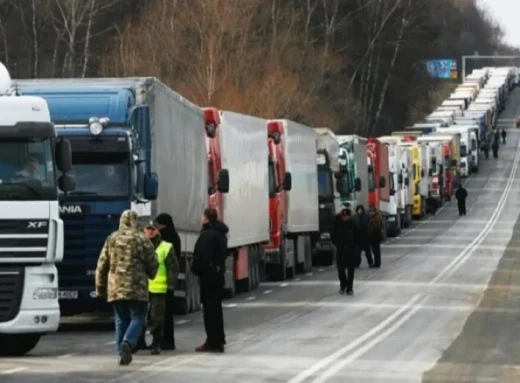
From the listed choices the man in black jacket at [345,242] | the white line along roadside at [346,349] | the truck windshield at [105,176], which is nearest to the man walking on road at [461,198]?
the man in black jacket at [345,242]

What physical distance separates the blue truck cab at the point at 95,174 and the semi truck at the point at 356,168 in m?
25.2

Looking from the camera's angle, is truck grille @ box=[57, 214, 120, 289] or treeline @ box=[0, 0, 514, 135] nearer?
truck grille @ box=[57, 214, 120, 289]

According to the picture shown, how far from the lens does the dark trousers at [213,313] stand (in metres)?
22.1

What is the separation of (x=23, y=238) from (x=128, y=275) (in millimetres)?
1191

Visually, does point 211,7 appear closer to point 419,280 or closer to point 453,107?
point 419,280

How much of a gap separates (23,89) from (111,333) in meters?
3.40

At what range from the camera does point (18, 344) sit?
71.6 feet

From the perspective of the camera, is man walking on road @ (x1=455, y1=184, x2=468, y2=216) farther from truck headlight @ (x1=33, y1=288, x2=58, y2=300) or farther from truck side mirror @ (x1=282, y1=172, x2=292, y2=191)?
truck headlight @ (x1=33, y1=288, x2=58, y2=300)

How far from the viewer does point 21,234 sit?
20.3 metres

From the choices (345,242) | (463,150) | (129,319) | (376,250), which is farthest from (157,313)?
(463,150)

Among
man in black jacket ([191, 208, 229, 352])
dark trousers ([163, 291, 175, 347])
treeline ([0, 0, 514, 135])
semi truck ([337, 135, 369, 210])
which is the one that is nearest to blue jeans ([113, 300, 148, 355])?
dark trousers ([163, 291, 175, 347])

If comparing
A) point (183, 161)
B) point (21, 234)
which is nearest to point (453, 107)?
point (183, 161)

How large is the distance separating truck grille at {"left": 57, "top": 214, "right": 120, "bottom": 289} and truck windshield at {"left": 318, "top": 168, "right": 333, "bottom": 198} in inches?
933

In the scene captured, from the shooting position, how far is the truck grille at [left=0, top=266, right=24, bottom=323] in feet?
66.5
